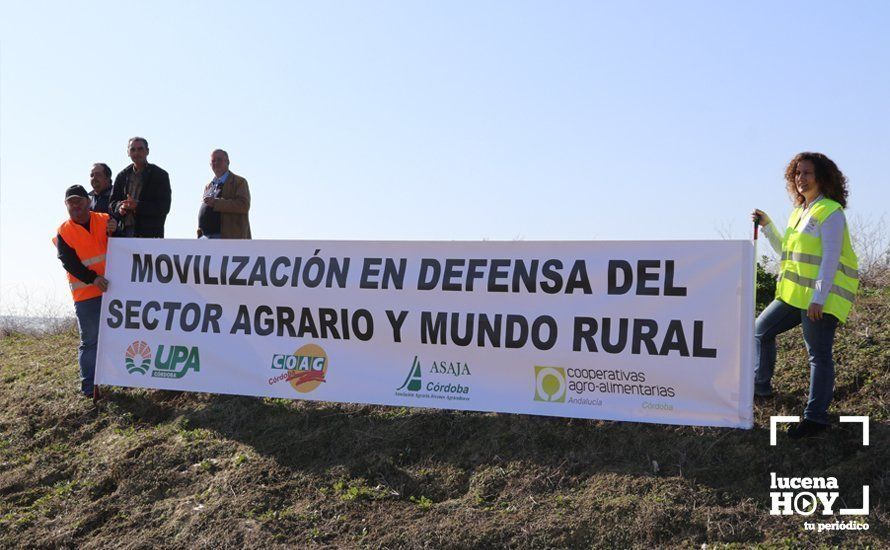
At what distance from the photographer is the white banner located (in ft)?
20.5

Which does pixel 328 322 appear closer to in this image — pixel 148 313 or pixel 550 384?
pixel 148 313

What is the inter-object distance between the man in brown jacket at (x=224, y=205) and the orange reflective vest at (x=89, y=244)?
95 cm

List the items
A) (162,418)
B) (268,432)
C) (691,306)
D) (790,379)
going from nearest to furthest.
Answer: (691,306) < (790,379) < (268,432) < (162,418)

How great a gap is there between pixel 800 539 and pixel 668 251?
2.25 m

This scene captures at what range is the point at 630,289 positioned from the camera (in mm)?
6461

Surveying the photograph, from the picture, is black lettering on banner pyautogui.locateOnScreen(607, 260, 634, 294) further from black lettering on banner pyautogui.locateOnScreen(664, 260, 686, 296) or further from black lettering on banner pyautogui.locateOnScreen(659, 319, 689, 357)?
black lettering on banner pyautogui.locateOnScreen(659, 319, 689, 357)

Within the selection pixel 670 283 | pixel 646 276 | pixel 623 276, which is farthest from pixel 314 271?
pixel 670 283

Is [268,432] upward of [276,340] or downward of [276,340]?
downward

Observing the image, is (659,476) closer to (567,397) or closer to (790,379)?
(567,397)

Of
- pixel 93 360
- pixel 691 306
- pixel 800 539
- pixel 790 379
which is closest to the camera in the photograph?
pixel 800 539

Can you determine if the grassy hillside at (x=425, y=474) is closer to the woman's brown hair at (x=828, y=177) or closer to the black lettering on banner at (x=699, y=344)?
the black lettering on banner at (x=699, y=344)

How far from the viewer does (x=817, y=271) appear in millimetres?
5801

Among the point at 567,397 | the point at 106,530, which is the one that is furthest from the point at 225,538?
the point at 567,397

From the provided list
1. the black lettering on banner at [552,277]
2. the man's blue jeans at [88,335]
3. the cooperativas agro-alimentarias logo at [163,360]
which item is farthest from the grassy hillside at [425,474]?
the black lettering on banner at [552,277]
